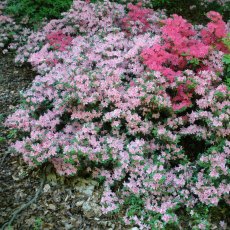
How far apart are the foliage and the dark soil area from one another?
3271 mm

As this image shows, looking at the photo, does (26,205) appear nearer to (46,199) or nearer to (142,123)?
(46,199)

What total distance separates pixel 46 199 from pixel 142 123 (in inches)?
56.9

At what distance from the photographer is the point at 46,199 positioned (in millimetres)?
4039

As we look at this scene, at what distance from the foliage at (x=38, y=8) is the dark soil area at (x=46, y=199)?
10.7ft

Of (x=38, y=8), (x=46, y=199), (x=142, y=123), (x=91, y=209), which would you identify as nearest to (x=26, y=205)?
(x=46, y=199)

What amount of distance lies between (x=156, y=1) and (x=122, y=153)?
548 cm

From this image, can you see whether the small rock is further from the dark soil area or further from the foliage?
the foliage

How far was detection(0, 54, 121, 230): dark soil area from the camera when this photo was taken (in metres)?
3.79

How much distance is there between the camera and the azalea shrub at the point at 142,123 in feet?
12.6

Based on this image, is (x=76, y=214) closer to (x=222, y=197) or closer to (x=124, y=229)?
(x=124, y=229)

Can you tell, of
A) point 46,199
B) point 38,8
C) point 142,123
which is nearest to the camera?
point 46,199

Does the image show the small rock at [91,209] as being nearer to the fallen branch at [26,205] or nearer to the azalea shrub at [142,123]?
the azalea shrub at [142,123]

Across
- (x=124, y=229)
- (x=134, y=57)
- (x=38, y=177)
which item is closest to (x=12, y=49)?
(x=134, y=57)

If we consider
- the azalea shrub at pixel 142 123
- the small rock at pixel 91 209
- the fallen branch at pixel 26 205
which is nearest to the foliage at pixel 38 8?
the azalea shrub at pixel 142 123
